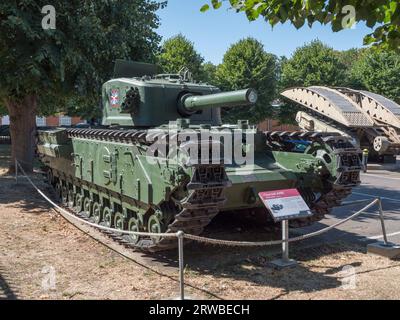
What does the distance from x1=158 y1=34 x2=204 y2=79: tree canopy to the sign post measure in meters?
23.6

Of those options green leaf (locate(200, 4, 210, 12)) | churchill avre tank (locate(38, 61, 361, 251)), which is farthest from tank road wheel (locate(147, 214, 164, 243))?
green leaf (locate(200, 4, 210, 12))

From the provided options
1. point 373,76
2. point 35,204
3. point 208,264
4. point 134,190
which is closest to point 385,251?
point 208,264

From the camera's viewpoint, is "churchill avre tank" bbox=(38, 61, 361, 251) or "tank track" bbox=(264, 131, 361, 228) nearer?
"churchill avre tank" bbox=(38, 61, 361, 251)

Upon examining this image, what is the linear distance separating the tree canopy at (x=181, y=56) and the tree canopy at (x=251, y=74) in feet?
5.48

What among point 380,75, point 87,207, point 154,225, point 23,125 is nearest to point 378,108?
point 380,75

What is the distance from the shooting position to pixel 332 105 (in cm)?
2048

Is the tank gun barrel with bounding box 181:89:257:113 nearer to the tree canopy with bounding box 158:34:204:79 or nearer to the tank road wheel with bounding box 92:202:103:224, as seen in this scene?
the tank road wheel with bounding box 92:202:103:224

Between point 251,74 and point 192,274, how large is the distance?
79.7 feet

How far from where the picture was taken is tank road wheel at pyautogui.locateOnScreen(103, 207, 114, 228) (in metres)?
8.84

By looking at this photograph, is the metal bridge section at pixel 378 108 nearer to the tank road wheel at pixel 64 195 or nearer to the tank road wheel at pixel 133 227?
the tank road wheel at pixel 64 195

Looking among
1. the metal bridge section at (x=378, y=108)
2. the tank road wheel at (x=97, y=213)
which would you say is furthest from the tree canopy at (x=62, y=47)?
the metal bridge section at (x=378, y=108)

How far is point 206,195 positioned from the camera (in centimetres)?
638

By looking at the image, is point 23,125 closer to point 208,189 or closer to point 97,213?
point 97,213

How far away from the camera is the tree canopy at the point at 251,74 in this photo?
29.8 metres
